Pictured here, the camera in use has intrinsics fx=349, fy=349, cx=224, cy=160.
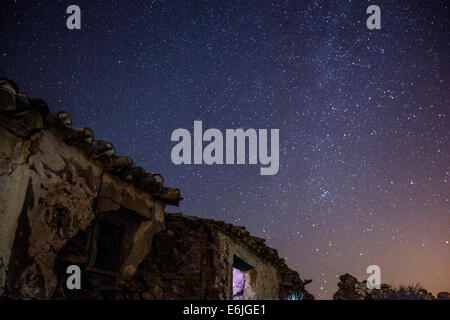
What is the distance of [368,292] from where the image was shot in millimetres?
14094

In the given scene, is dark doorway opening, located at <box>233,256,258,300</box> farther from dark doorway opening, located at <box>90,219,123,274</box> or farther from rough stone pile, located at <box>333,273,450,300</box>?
rough stone pile, located at <box>333,273,450,300</box>

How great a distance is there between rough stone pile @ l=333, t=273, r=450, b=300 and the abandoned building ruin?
8176mm

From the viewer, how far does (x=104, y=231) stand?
5.52 meters

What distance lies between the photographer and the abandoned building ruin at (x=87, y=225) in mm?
3715

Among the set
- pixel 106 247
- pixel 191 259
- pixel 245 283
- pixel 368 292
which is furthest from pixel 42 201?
pixel 368 292

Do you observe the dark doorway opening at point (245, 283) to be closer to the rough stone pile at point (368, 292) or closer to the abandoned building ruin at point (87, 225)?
the abandoned building ruin at point (87, 225)

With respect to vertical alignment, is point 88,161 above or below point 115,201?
above

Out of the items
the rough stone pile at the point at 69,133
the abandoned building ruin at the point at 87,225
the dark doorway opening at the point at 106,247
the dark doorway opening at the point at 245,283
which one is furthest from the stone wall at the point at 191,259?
the dark doorway opening at the point at 245,283

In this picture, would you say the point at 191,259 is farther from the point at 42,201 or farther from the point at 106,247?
the point at 42,201

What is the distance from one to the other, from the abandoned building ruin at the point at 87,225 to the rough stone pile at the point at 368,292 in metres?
8.18

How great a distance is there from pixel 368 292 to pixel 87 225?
12.8 meters
